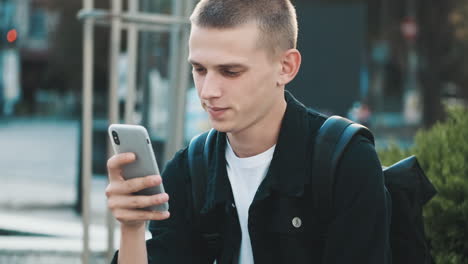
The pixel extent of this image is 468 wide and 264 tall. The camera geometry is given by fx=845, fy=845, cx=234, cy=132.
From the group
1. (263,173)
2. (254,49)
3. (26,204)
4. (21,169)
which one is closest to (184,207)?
(263,173)

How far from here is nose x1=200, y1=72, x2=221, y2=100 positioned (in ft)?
7.70

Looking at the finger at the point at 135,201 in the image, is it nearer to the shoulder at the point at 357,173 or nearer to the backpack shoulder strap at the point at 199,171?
the backpack shoulder strap at the point at 199,171

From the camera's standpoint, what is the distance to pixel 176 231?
8.56 ft

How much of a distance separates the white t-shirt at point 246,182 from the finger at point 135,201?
0.34m

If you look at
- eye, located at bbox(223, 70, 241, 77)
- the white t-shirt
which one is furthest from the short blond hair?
the white t-shirt

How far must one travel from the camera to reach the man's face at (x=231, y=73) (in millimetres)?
2344

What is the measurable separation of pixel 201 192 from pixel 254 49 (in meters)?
0.49

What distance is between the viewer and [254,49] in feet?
7.79

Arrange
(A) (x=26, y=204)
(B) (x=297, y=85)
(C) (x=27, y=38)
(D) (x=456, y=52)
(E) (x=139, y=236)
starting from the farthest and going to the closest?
(C) (x=27, y=38)
(D) (x=456, y=52)
(B) (x=297, y=85)
(A) (x=26, y=204)
(E) (x=139, y=236)

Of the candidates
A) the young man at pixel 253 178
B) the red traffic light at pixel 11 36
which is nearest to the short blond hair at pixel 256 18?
the young man at pixel 253 178

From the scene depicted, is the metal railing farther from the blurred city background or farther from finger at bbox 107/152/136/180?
finger at bbox 107/152/136/180

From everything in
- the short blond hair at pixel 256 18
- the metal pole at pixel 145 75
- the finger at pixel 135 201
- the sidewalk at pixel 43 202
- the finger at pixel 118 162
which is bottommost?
A: the sidewalk at pixel 43 202

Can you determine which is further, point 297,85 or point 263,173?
point 297,85

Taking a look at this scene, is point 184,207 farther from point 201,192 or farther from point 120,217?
point 120,217
